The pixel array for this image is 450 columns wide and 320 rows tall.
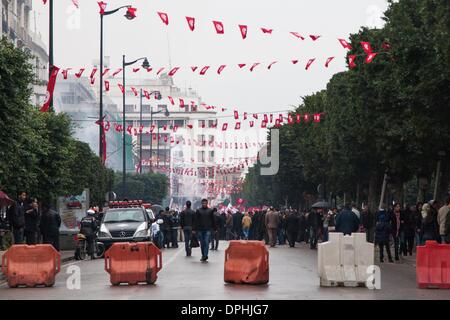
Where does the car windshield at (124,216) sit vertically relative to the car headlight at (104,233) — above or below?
above

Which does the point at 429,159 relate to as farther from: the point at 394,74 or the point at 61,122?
the point at 61,122

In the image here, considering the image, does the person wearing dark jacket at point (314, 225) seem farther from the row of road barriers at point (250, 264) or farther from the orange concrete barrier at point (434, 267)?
the orange concrete barrier at point (434, 267)

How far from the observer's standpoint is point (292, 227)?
2184 inches

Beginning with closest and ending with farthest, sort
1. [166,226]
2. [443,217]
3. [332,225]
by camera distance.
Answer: [443,217], [332,225], [166,226]

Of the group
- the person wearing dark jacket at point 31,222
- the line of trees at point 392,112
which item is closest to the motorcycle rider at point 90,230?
the person wearing dark jacket at point 31,222

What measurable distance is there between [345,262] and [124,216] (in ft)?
68.0

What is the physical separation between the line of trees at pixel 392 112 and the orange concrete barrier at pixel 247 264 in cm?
1072

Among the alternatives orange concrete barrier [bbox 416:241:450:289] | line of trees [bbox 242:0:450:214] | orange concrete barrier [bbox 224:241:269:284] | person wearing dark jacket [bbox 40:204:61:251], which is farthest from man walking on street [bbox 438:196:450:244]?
person wearing dark jacket [bbox 40:204:61:251]

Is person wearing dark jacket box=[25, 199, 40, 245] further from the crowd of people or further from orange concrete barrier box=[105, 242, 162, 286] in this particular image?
orange concrete barrier box=[105, 242, 162, 286]

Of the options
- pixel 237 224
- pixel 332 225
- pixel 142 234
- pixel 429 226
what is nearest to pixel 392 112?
pixel 332 225

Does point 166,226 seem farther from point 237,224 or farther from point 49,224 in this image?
point 49,224

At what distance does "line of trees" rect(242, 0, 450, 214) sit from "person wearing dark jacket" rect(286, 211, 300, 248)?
448 centimetres

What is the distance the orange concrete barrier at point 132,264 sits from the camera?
24875 millimetres

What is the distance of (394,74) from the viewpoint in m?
41.1
